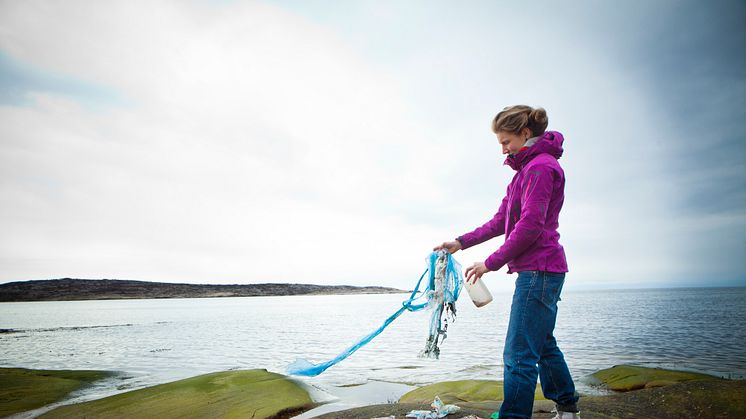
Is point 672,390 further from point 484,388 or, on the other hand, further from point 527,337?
point 527,337

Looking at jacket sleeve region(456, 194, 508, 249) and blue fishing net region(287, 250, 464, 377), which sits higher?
jacket sleeve region(456, 194, 508, 249)

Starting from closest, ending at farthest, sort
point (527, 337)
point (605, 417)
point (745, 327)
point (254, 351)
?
point (527, 337) < point (605, 417) < point (254, 351) < point (745, 327)

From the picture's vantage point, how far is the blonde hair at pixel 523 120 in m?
3.43

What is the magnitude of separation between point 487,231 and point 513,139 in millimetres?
963

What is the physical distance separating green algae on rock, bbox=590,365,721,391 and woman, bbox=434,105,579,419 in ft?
24.3

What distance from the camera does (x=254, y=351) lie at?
56.9 feet

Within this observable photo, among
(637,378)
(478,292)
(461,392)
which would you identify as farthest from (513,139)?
(637,378)

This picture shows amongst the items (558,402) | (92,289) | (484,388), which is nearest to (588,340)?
(484,388)

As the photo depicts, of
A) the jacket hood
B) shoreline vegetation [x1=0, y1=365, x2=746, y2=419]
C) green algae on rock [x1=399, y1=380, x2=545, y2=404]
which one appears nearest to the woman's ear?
the jacket hood

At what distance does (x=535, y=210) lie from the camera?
3148mm

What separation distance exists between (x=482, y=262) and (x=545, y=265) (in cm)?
49

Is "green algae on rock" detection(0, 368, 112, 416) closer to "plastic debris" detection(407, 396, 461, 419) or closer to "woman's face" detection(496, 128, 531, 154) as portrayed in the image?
"plastic debris" detection(407, 396, 461, 419)

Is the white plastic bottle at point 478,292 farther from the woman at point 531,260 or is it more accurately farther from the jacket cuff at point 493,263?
the jacket cuff at point 493,263

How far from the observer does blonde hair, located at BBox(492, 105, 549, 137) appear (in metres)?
3.43
